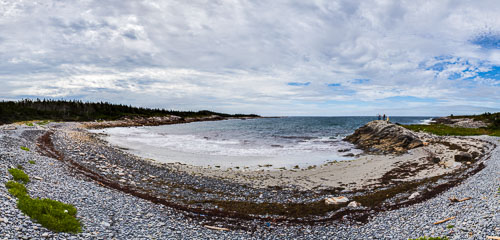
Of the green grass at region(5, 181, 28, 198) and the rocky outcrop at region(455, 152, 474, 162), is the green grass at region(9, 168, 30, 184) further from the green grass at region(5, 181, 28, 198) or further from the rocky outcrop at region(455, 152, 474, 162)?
the rocky outcrop at region(455, 152, 474, 162)

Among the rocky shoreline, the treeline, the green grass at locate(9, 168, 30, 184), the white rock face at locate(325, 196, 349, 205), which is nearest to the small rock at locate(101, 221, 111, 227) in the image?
the rocky shoreline

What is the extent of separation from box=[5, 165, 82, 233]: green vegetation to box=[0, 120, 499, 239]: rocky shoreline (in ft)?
1.05

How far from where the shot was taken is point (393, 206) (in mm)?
13219

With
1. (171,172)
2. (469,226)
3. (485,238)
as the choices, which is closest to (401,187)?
(469,226)

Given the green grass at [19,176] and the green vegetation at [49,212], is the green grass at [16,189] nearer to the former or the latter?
the green vegetation at [49,212]

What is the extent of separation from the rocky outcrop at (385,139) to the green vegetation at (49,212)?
115 ft

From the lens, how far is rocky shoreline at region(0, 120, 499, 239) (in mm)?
9539

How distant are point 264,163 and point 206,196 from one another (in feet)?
39.5

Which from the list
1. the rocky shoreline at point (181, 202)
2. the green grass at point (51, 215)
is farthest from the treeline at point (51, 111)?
the green grass at point (51, 215)

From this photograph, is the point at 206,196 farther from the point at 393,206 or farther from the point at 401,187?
the point at 401,187

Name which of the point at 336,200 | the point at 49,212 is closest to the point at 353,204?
A: the point at 336,200

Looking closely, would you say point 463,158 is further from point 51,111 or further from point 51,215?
point 51,111

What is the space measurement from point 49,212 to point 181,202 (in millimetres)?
6496

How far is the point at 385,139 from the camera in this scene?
3794 cm
